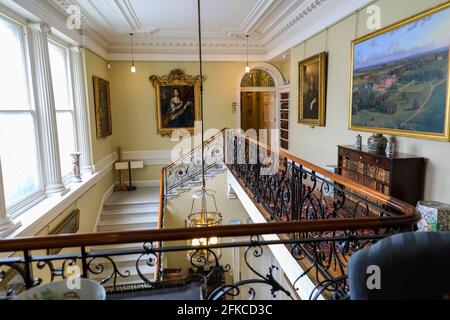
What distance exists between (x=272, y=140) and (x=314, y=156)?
10.0ft

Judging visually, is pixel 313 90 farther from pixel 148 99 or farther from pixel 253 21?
pixel 148 99

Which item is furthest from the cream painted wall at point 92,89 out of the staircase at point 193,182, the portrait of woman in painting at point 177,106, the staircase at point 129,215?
the staircase at point 193,182

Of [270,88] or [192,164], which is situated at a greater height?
[270,88]

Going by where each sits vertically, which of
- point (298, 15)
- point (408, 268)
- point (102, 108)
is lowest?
point (408, 268)

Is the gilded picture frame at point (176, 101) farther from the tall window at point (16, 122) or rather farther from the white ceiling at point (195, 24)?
the tall window at point (16, 122)

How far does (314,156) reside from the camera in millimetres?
5781

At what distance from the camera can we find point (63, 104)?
223 inches

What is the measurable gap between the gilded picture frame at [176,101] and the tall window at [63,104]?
8.87ft

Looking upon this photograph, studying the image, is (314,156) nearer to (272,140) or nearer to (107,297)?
(272,140)

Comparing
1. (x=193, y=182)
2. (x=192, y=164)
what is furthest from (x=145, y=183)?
(x=193, y=182)

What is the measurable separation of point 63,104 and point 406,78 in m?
5.56

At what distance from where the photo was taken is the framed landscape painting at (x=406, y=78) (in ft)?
9.21

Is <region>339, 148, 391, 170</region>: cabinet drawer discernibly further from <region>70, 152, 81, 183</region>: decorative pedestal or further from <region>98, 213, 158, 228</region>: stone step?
<region>98, 213, 158, 228</region>: stone step

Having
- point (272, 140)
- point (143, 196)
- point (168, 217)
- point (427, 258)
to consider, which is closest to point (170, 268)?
point (168, 217)
